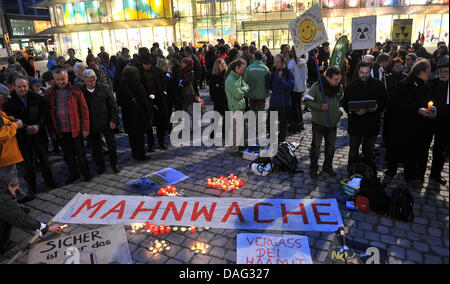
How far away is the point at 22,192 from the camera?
5496mm

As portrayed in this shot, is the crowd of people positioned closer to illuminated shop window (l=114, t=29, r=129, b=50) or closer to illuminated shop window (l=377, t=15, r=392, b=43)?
illuminated shop window (l=377, t=15, r=392, b=43)

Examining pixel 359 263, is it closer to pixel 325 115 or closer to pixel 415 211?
pixel 415 211

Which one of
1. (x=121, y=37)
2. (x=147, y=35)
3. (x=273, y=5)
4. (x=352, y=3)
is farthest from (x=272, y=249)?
(x=121, y=37)

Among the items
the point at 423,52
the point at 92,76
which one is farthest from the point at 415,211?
the point at 423,52

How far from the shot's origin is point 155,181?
5.90 meters

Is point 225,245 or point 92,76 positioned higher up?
point 92,76

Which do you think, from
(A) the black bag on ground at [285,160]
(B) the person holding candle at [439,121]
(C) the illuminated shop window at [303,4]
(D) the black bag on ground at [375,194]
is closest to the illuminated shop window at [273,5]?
(C) the illuminated shop window at [303,4]

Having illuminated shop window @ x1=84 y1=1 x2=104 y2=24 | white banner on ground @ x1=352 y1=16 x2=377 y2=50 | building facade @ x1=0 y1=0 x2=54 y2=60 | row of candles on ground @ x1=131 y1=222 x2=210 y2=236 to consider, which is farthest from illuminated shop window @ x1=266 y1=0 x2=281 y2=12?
building facade @ x1=0 y1=0 x2=54 y2=60

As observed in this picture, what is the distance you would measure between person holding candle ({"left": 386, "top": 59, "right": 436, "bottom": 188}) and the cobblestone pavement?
37 centimetres

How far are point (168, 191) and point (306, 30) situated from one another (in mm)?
3953

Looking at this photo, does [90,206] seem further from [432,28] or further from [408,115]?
[432,28]
